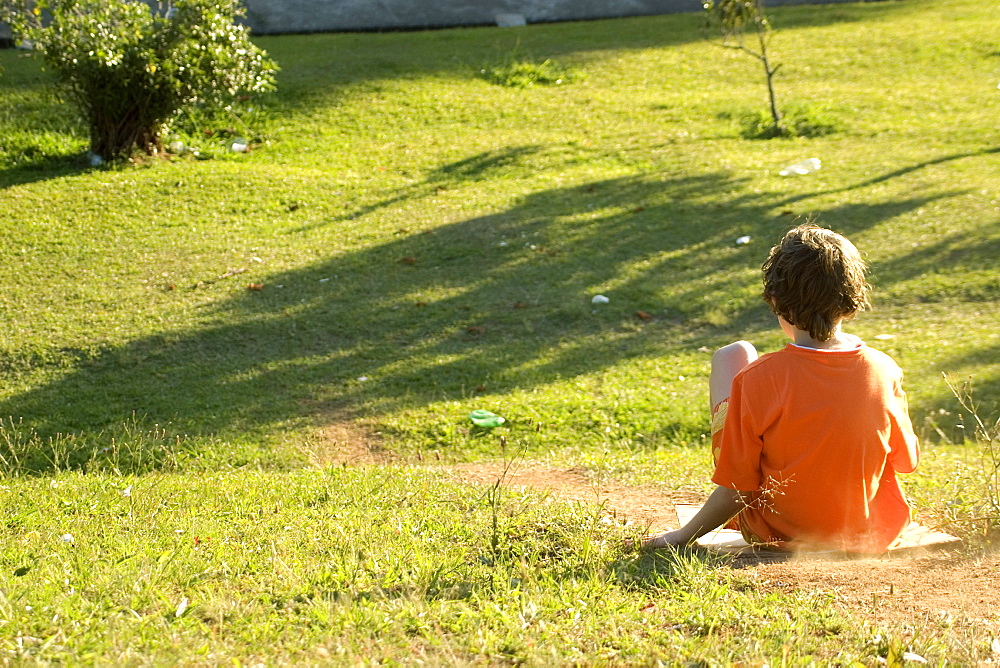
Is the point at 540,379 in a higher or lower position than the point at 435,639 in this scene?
lower

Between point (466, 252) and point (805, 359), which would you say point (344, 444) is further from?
point (466, 252)

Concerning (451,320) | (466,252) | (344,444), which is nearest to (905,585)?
(344,444)

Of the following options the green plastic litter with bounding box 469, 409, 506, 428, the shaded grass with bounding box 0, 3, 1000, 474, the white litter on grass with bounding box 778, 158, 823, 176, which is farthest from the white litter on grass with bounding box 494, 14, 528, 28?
the green plastic litter with bounding box 469, 409, 506, 428

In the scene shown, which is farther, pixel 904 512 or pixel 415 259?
pixel 415 259

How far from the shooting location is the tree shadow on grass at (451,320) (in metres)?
5.85

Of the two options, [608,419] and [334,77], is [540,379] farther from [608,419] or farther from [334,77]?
[334,77]

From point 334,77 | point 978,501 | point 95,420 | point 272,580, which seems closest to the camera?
point 272,580

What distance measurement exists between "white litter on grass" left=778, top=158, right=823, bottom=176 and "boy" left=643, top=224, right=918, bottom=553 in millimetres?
7727

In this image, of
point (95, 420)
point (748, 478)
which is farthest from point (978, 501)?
point (95, 420)

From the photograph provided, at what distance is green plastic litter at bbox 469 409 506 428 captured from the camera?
5.46 meters

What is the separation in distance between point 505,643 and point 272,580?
79 centimetres

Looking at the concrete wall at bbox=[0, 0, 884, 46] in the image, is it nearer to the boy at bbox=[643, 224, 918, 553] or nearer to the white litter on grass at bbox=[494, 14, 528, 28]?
the white litter on grass at bbox=[494, 14, 528, 28]

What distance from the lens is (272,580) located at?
282 cm

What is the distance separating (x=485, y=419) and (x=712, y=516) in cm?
259
